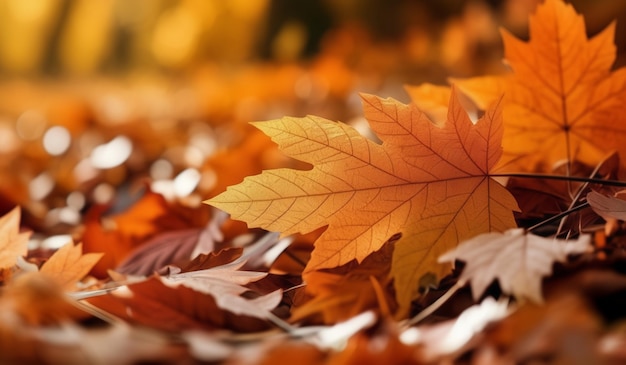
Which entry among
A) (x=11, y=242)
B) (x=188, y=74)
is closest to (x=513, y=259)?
(x=11, y=242)

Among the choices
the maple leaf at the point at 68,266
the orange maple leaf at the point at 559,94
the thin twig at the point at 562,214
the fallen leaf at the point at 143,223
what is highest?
the orange maple leaf at the point at 559,94

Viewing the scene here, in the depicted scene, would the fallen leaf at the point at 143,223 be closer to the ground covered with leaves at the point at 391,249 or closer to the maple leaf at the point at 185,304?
the ground covered with leaves at the point at 391,249

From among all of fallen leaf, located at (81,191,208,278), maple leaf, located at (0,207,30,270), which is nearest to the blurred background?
fallen leaf, located at (81,191,208,278)

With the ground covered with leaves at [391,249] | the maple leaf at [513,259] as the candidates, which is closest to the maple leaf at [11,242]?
the ground covered with leaves at [391,249]

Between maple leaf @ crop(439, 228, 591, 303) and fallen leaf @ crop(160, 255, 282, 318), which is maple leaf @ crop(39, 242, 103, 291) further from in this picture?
maple leaf @ crop(439, 228, 591, 303)

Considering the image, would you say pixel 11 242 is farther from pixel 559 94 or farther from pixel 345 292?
pixel 559 94

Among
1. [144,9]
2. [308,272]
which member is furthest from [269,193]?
[144,9]
